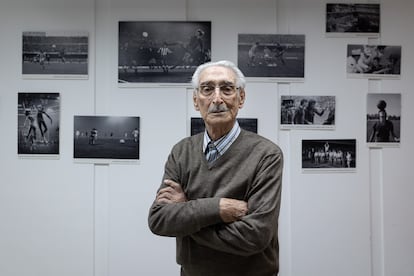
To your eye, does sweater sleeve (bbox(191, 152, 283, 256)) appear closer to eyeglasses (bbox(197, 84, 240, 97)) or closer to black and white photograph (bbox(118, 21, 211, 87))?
eyeglasses (bbox(197, 84, 240, 97))

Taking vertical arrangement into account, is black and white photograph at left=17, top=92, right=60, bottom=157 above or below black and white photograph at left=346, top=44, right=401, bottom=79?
below

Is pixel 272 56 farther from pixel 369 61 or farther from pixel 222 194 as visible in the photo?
pixel 222 194

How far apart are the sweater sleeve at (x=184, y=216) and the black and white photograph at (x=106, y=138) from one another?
2.58 ft

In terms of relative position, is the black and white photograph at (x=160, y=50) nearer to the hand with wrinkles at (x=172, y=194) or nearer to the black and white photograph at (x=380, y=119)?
the hand with wrinkles at (x=172, y=194)

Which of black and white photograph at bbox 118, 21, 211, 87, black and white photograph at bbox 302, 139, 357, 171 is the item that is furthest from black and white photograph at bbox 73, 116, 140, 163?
black and white photograph at bbox 302, 139, 357, 171

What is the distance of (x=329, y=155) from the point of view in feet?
6.34

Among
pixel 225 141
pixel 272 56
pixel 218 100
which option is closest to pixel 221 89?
pixel 218 100

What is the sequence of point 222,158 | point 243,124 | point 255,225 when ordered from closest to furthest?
point 255,225
point 222,158
point 243,124

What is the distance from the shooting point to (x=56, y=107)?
1936 millimetres

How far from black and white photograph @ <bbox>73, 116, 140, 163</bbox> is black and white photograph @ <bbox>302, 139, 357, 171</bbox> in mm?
1077

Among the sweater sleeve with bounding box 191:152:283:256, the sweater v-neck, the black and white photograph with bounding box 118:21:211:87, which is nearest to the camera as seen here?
the sweater sleeve with bounding box 191:152:283:256

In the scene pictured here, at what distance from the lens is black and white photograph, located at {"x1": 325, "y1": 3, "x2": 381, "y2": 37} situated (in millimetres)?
1947

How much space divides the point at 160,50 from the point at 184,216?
1.17 m
